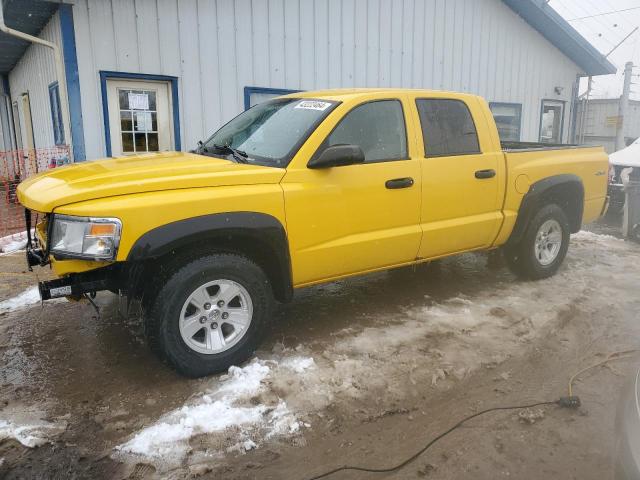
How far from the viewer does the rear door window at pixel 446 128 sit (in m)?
4.48

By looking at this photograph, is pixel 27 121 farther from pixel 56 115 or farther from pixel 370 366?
pixel 370 366

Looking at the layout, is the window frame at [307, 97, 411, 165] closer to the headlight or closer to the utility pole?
the headlight

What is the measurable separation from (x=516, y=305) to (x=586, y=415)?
1.91 meters

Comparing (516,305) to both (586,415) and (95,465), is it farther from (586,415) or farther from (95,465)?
(95,465)

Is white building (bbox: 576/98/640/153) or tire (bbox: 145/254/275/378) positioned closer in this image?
tire (bbox: 145/254/275/378)

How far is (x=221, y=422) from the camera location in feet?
9.86

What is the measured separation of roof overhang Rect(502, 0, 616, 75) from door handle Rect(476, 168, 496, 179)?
8749 mm

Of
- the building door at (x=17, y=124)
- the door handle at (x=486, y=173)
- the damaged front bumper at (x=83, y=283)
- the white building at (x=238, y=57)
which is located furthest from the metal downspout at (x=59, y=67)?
the building door at (x=17, y=124)

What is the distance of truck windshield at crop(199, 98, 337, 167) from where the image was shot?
3844 mm

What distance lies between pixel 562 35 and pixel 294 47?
7.47m

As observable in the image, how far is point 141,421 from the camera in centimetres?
304

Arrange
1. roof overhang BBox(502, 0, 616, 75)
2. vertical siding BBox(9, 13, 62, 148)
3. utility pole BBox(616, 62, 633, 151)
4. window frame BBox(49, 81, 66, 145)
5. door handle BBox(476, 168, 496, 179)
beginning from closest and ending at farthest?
1. door handle BBox(476, 168, 496, 179)
2. vertical siding BBox(9, 13, 62, 148)
3. window frame BBox(49, 81, 66, 145)
4. roof overhang BBox(502, 0, 616, 75)
5. utility pole BBox(616, 62, 633, 151)

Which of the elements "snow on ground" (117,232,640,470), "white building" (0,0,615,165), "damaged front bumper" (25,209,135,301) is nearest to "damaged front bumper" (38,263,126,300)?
"damaged front bumper" (25,209,135,301)

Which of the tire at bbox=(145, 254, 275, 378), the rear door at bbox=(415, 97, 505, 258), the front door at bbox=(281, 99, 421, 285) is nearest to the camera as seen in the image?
the tire at bbox=(145, 254, 275, 378)
